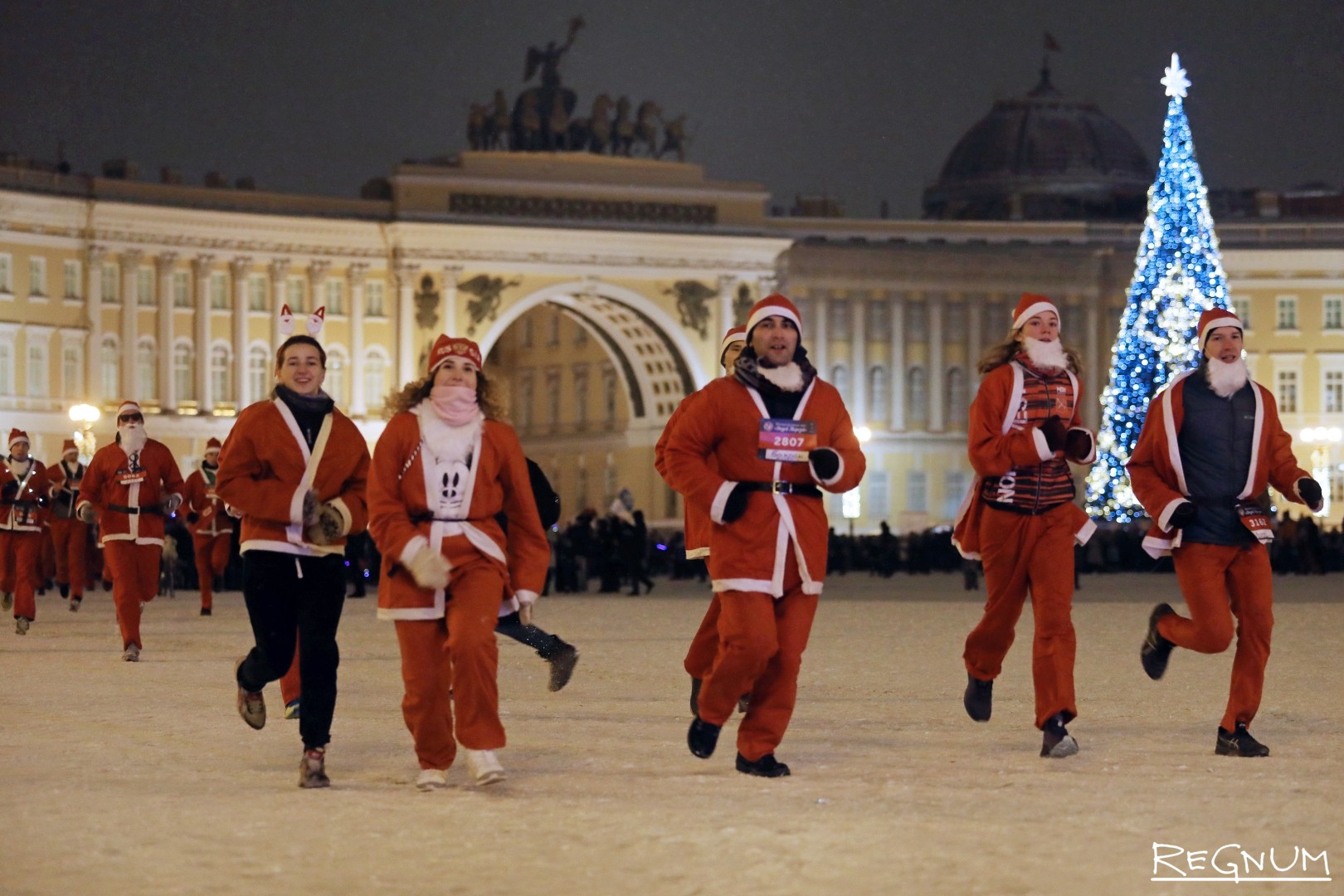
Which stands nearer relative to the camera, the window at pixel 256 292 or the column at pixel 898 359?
the window at pixel 256 292

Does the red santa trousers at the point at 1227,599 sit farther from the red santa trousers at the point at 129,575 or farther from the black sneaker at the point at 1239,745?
the red santa trousers at the point at 129,575

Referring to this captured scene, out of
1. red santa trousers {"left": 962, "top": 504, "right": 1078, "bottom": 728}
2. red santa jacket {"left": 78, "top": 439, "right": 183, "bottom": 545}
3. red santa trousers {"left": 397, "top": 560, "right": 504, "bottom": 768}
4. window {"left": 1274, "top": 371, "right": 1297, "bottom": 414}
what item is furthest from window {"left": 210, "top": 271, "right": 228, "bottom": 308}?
red santa trousers {"left": 397, "top": 560, "right": 504, "bottom": 768}

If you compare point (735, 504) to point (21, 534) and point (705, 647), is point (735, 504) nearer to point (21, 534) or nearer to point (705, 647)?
point (705, 647)

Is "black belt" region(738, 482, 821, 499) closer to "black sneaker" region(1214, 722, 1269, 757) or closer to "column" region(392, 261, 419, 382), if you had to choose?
"black sneaker" region(1214, 722, 1269, 757)

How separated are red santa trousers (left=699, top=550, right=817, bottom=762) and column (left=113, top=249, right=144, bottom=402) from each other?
187 feet

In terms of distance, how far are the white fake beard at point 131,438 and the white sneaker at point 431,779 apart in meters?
8.31

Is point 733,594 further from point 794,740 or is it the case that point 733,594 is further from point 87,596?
point 87,596

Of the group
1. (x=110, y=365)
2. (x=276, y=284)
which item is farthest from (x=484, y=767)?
(x=276, y=284)

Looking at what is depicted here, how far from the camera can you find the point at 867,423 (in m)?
78.4

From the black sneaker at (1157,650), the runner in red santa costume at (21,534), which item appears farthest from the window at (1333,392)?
the black sneaker at (1157,650)

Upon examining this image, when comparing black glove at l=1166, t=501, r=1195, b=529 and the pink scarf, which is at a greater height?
the pink scarf

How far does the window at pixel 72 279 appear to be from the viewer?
6531 centimetres

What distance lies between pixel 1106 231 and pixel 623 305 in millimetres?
16916

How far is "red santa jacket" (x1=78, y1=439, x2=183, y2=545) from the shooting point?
1731cm
